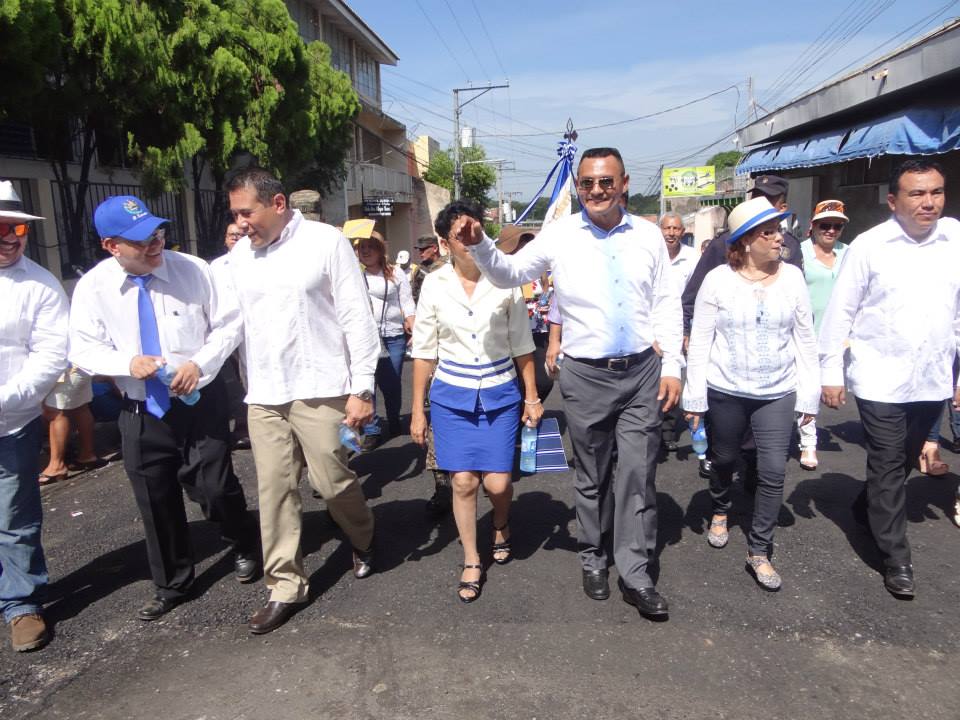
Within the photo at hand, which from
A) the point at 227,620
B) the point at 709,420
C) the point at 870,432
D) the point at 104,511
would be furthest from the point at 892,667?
the point at 104,511

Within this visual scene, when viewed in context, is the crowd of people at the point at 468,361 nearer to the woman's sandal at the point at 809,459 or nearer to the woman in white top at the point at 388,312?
the woman's sandal at the point at 809,459

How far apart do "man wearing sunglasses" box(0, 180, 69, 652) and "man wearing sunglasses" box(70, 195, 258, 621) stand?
0.40 ft

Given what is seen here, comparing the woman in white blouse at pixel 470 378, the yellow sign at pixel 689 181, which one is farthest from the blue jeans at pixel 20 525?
the yellow sign at pixel 689 181

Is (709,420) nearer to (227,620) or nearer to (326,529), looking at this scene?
(326,529)

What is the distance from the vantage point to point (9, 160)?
35.0ft

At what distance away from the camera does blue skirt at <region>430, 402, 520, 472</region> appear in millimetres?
3766

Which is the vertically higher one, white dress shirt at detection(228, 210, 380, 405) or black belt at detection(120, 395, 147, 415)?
white dress shirt at detection(228, 210, 380, 405)

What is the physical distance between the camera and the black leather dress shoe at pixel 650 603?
3.41 meters

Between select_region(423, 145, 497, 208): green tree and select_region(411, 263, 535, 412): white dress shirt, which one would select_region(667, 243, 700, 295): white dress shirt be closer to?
select_region(411, 263, 535, 412): white dress shirt

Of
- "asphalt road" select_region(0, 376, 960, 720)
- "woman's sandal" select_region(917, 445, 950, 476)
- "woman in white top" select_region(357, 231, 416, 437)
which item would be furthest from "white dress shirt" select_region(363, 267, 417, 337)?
"woman's sandal" select_region(917, 445, 950, 476)

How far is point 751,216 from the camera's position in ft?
12.3

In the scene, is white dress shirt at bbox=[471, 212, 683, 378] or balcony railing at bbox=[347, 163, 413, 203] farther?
balcony railing at bbox=[347, 163, 413, 203]

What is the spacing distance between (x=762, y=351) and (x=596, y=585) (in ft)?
4.76

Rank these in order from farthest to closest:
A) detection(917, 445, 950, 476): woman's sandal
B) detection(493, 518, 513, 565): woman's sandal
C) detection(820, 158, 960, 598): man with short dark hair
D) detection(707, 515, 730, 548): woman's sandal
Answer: detection(917, 445, 950, 476): woman's sandal
detection(707, 515, 730, 548): woman's sandal
detection(493, 518, 513, 565): woman's sandal
detection(820, 158, 960, 598): man with short dark hair
